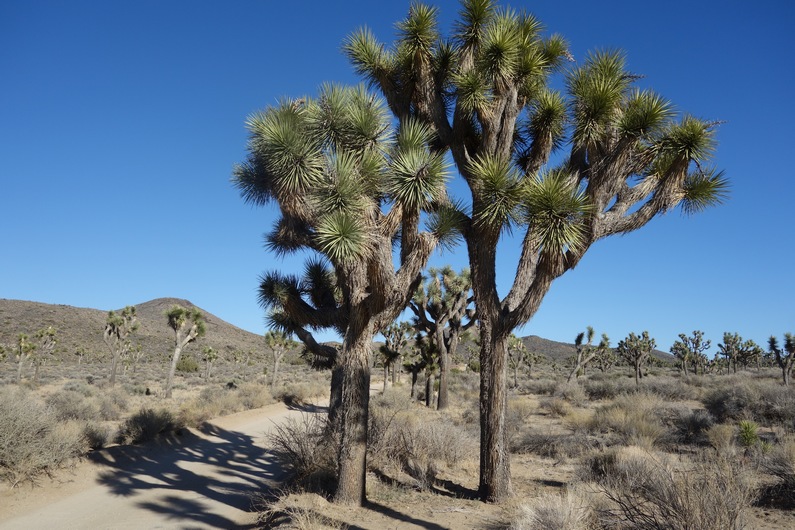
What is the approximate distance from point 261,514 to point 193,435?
9179 mm

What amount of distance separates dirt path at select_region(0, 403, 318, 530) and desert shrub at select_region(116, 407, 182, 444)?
488 mm

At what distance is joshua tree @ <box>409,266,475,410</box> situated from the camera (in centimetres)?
2038

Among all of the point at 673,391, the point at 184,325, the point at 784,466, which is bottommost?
the point at 784,466

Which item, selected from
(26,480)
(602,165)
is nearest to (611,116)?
(602,165)

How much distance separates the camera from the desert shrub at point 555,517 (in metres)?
5.04

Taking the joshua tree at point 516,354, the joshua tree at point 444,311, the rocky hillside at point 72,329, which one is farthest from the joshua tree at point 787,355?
the rocky hillside at point 72,329

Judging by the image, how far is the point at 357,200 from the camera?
7211mm

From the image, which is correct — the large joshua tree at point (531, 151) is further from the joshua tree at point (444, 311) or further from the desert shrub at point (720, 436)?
the joshua tree at point (444, 311)

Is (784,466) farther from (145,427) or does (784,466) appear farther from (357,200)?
(145,427)

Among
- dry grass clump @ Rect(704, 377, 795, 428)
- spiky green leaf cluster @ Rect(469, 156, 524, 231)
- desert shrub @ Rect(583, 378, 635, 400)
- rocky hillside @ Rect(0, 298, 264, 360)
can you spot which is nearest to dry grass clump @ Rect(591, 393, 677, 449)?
dry grass clump @ Rect(704, 377, 795, 428)

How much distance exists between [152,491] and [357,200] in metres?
6.55

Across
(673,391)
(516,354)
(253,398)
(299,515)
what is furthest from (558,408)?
(516,354)

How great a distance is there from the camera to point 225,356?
6681 cm

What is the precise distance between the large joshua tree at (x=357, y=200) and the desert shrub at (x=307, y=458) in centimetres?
130
